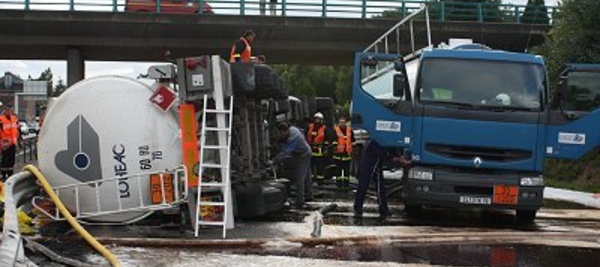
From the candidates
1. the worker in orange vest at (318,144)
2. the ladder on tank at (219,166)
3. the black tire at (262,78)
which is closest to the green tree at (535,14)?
the worker in orange vest at (318,144)

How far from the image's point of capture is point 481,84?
10.9 metres

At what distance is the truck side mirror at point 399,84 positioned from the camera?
10898mm

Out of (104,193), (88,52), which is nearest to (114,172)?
(104,193)

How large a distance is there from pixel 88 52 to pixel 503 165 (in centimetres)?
2501

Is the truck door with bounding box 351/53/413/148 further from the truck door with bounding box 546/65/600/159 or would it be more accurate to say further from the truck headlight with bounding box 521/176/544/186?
the truck door with bounding box 546/65/600/159

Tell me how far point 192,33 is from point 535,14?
13600 millimetres

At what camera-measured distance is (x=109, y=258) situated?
22.4 feet

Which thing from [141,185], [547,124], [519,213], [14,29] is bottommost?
[519,213]

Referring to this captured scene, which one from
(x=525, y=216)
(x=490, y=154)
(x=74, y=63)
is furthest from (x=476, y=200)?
(x=74, y=63)

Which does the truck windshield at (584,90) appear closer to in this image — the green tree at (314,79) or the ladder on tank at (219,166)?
the ladder on tank at (219,166)

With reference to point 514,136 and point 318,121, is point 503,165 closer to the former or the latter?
point 514,136

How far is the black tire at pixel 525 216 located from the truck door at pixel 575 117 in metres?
1.03

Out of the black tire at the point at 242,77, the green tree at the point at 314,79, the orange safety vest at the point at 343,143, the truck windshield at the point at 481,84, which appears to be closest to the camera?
the black tire at the point at 242,77

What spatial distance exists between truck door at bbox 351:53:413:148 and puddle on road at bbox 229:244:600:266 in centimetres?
251
